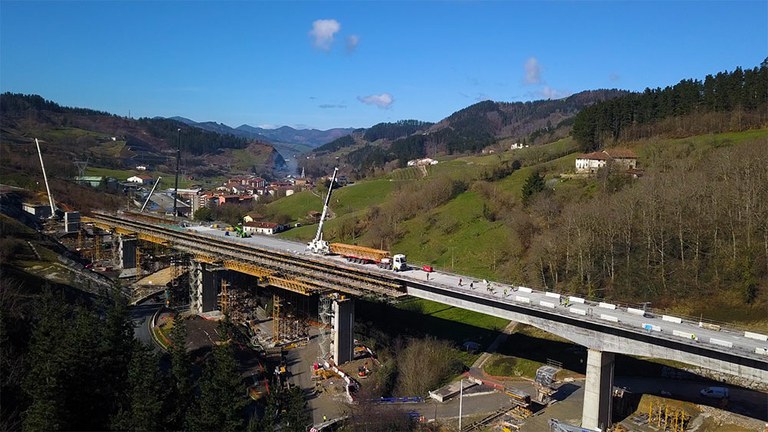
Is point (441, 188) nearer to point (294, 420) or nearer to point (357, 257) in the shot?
point (357, 257)

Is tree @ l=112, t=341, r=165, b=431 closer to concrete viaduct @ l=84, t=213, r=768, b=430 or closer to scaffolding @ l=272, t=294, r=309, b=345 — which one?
concrete viaduct @ l=84, t=213, r=768, b=430

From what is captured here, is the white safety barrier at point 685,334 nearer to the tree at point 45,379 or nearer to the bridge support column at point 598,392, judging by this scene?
the bridge support column at point 598,392

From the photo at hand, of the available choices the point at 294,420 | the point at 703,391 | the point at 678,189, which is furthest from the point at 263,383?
the point at 678,189

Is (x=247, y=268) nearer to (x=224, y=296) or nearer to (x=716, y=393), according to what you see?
(x=224, y=296)

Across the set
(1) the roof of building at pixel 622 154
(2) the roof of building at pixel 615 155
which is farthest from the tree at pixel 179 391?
(1) the roof of building at pixel 622 154

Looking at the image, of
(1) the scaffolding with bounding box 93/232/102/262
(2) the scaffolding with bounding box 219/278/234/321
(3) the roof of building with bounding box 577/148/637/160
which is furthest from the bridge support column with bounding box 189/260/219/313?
(3) the roof of building with bounding box 577/148/637/160

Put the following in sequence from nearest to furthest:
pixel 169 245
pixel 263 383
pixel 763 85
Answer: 1. pixel 263 383
2. pixel 169 245
3. pixel 763 85
